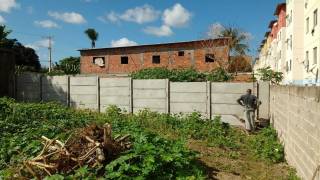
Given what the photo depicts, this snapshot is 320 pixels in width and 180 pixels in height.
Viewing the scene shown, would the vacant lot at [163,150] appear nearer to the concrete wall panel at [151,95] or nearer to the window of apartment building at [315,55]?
the concrete wall panel at [151,95]

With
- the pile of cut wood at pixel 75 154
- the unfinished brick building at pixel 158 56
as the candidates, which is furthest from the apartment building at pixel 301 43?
the pile of cut wood at pixel 75 154

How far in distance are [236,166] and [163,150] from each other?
2.66m

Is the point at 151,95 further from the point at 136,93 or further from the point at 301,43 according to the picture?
the point at 301,43

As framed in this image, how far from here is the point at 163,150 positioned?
8523 mm

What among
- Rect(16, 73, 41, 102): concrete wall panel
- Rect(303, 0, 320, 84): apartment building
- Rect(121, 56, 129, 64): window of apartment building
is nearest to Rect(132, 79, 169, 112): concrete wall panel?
Rect(16, 73, 41, 102): concrete wall panel

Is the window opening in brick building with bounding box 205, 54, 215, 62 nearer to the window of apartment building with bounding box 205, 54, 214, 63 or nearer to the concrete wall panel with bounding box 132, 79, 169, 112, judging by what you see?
the window of apartment building with bounding box 205, 54, 214, 63

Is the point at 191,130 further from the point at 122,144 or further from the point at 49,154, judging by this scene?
the point at 49,154

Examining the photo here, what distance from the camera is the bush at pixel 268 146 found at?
11.2m

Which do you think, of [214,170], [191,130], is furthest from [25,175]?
[191,130]

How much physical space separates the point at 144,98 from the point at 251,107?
203 inches

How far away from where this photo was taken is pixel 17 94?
23.3m

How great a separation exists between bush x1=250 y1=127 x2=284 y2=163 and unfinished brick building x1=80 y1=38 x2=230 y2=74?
23.5 metres

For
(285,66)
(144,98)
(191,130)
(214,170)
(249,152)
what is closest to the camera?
(214,170)

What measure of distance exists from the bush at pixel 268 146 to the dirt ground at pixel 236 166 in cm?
25
